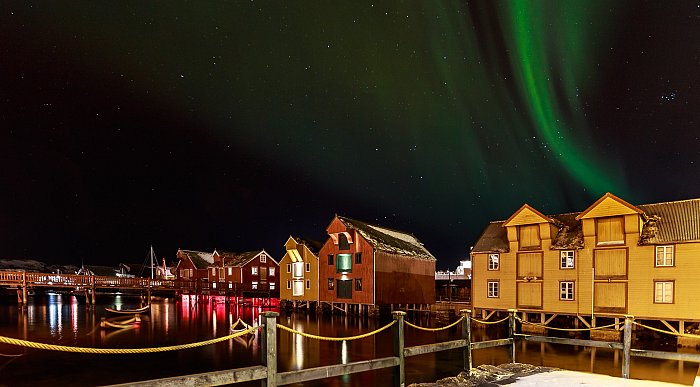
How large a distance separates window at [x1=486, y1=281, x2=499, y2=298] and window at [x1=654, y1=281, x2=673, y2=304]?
1197 centimetres

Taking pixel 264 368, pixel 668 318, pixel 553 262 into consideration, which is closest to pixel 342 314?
pixel 553 262

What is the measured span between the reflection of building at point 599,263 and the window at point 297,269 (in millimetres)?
24584

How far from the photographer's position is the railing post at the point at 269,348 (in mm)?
7402

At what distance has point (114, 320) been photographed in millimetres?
40812

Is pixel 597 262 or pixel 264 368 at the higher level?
pixel 264 368

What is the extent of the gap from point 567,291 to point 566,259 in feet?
8.14

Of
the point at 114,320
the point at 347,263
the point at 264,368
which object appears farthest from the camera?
the point at 347,263

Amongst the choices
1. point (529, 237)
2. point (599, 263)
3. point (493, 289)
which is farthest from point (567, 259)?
point (493, 289)

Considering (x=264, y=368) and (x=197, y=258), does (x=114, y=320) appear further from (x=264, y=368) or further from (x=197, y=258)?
(x=197, y=258)

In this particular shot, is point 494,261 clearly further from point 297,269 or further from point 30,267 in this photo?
point 30,267

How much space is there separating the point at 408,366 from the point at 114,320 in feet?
98.0

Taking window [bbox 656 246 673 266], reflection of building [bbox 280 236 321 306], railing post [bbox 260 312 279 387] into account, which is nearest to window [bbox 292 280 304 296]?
reflection of building [bbox 280 236 321 306]

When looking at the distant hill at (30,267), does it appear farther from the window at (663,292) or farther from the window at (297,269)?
the window at (663,292)

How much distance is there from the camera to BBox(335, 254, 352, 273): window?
168ft
